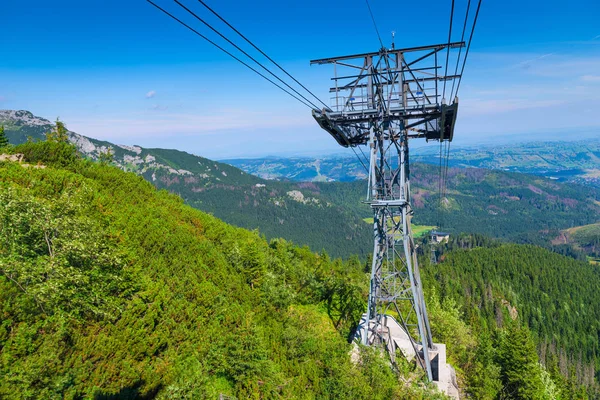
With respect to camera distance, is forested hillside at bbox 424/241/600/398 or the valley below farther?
forested hillside at bbox 424/241/600/398

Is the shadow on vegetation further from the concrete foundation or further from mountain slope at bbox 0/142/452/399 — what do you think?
the concrete foundation

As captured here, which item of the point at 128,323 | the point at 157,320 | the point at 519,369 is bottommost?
the point at 519,369

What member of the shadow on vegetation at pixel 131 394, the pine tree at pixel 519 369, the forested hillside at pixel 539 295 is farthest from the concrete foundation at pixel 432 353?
the forested hillside at pixel 539 295

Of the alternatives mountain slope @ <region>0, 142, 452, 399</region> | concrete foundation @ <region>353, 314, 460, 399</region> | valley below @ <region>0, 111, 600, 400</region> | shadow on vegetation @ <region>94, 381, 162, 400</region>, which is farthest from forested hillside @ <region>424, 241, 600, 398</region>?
shadow on vegetation @ <region>94, 381, 162, 400</region>

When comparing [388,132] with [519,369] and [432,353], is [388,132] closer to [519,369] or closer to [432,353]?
[432,353]

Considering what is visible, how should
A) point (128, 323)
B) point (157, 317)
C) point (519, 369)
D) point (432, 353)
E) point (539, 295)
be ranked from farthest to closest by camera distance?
point (539, 295) → point (519, 369) → point (432, 353) → point (157, 317) → point (128, 323)

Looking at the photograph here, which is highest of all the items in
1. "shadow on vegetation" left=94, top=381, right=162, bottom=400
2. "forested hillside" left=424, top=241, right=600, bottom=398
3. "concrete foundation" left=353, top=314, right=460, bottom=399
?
"shadow on vegetation" left=94, top=381, right=162, bottom=400

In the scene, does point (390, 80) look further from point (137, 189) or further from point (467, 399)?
point (137, 189)

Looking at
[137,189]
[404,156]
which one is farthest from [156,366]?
[137,189]

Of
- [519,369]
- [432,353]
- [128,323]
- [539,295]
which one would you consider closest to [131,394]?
[128,323]
